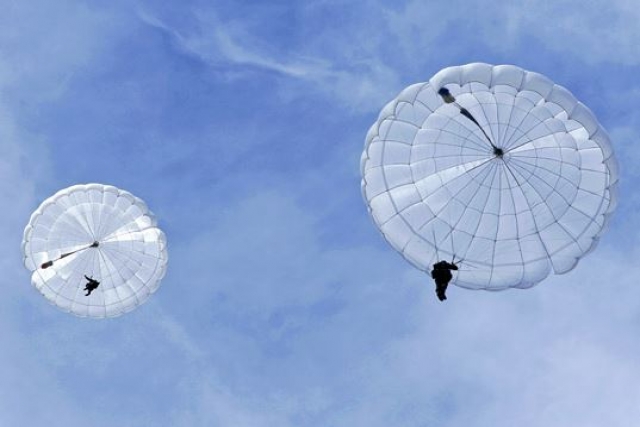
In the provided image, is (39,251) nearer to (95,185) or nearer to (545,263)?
(95,185)

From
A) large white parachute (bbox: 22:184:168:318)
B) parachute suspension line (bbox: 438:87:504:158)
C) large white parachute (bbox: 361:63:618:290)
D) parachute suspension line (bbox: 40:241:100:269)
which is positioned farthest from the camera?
large white parachute (bbox: 22:184:168:318)

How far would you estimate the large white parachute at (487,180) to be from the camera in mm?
33906

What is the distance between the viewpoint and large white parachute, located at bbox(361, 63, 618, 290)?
111ft

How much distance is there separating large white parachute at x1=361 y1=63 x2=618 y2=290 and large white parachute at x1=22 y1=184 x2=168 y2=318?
11347 millimetres

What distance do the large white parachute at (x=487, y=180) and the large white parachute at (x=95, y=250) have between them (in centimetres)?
1135

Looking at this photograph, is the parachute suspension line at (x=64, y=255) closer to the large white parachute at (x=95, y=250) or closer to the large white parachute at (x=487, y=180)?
the large white parachute at (x=95, y=250)

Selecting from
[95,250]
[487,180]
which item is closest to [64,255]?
[95,250]

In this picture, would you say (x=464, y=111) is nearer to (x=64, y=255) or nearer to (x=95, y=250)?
(x=95, y=250)

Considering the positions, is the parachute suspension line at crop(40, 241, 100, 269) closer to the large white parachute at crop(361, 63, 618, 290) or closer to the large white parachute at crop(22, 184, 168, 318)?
the large white parachute at crop(22, 184, 168, 318)

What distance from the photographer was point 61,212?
1679 inches

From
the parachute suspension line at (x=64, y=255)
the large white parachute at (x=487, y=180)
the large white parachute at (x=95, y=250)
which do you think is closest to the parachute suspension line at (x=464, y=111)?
the large white parachute at (x=487, y=180)

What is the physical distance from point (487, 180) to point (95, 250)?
16694 mm

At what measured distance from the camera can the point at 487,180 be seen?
35.8 m

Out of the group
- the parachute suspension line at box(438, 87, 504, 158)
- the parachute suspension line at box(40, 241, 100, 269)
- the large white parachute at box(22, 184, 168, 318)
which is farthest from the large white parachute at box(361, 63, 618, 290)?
the parachute suspension line at box(40, 241, 100, 269)
